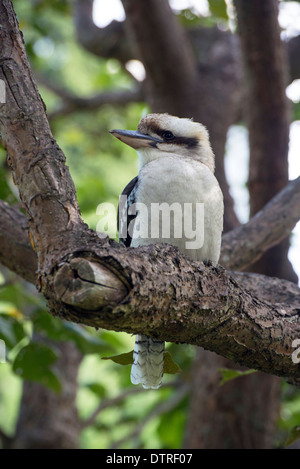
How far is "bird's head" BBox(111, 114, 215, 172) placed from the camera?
2.59 metres

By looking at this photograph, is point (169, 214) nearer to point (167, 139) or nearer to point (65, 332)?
point (167, 139)

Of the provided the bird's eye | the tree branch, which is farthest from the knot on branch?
the tree branch

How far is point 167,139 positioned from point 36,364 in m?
1.27

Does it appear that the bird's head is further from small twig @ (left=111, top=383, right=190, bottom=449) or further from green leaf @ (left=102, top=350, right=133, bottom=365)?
small twig @ (left=111, top=383, right=190, bottom=449)

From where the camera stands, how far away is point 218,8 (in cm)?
366

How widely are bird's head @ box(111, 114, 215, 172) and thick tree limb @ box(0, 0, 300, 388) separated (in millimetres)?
939

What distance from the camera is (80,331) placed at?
2.91m

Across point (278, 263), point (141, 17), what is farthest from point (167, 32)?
point (278, 263)

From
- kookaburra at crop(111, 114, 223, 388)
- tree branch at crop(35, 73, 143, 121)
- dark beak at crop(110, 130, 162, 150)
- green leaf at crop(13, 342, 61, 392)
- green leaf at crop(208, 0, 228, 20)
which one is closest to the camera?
kookaburra at crop(111, 114, 223, 388)

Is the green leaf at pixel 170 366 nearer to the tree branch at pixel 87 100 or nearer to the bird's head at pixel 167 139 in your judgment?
the bird's head at pixel 167 139

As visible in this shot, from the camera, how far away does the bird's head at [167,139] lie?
2.59m

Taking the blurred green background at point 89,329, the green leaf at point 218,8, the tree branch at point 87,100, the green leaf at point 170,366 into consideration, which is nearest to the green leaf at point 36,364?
the blurred green background at point 89,329
